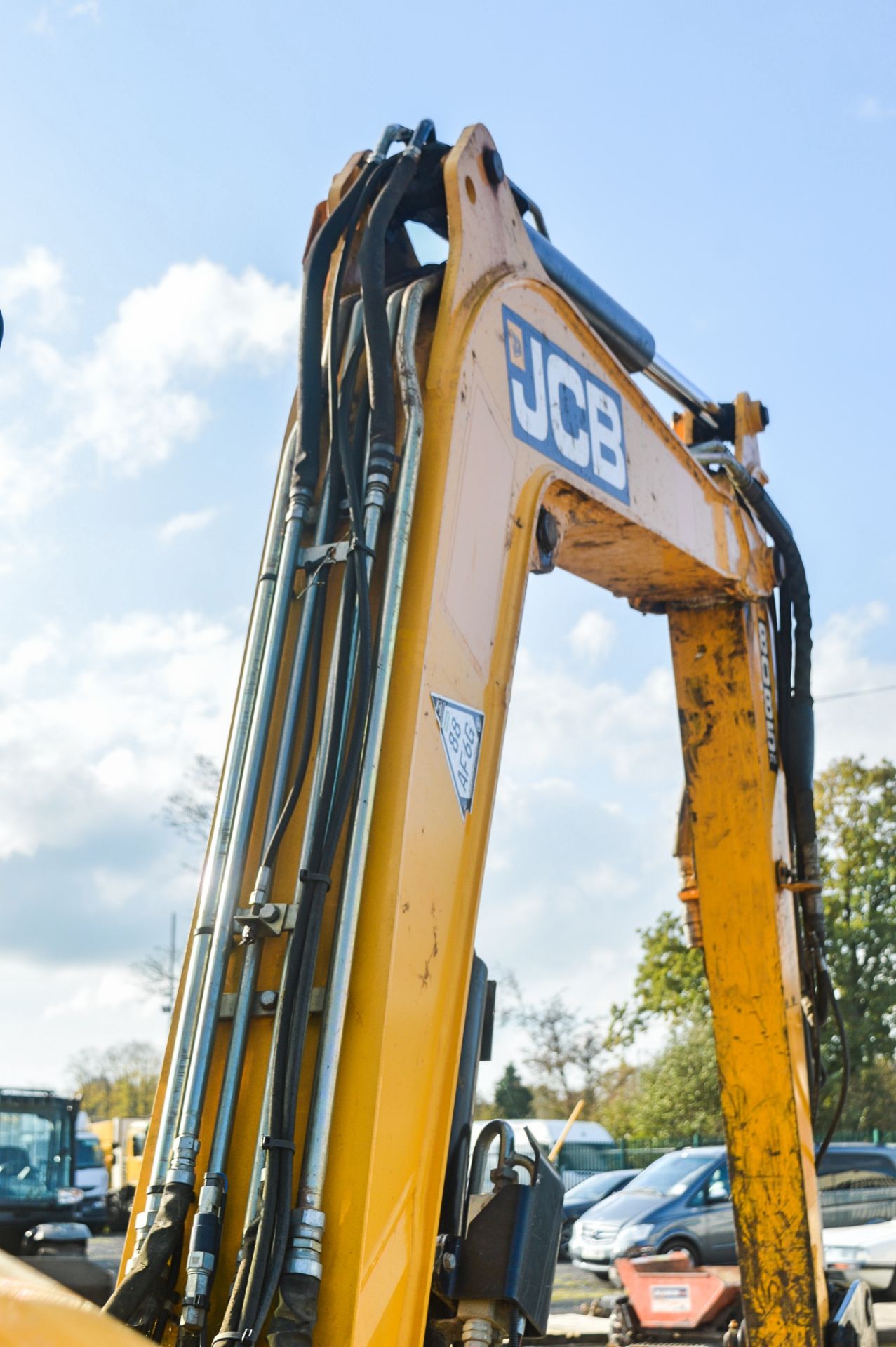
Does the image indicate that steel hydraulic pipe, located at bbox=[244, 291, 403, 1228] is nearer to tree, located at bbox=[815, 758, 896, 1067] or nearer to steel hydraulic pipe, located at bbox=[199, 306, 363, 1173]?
steel hydraulic pipe, located at bbox=[199, 306, 363, 1173]

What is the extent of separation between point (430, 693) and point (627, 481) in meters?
1.35

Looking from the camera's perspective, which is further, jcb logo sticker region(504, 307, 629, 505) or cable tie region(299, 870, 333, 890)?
jcb logo sticker region(504, 307, 629, 505)

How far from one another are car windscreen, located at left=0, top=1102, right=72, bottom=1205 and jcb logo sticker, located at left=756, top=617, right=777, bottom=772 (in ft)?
Result: 28.5

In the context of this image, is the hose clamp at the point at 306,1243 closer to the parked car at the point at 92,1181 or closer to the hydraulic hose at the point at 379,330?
the hydraulic hose at the point at 379,330

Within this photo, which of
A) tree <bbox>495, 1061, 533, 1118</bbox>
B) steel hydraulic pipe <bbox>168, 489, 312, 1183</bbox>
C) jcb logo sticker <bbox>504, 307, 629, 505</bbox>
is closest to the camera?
steel hydraulic pipe <bbox>168, 489, 312, 1183</bbox>

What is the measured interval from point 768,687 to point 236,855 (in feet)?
8.68

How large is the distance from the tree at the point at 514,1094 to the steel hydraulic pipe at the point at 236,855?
36738 mm

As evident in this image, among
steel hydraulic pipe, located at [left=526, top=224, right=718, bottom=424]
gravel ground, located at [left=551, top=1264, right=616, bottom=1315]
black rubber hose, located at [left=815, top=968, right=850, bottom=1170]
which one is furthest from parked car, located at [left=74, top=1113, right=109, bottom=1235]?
steel hydraulic pipe, located at [left=526, top=224, right=718, bottom=424]

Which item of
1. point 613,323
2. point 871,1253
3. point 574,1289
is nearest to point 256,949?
point 613,323

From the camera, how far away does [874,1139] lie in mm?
22625

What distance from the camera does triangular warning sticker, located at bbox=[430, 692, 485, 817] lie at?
2586mm

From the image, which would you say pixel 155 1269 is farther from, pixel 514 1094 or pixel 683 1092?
pixel 514 1094

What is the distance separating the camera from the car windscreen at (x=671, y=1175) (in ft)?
41.1

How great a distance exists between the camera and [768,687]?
463 centimetres
